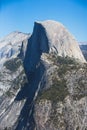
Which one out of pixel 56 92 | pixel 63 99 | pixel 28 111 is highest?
pixel 56 92

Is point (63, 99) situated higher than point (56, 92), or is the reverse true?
point (56, 92)

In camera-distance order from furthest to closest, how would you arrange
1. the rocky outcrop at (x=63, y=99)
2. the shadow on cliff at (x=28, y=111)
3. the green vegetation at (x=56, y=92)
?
the green vegetation at (x=56, y=92) < the shadow on cliff at (x=28, y=111) < the rocky outcrop at (x=63, y=99)

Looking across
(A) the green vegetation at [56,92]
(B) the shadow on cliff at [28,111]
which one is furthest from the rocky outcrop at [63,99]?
(B) the shadow on cliff at [28,111]

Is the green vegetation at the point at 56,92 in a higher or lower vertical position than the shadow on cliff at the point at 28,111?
higher

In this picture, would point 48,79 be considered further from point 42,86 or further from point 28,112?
point 28,112

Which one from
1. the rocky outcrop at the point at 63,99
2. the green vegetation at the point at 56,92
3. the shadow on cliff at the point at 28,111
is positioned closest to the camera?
the rocky outcrop at the point at 63,99

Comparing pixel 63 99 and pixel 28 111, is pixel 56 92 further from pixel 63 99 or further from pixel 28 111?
pixel 28 111

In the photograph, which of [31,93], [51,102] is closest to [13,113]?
[31,93]

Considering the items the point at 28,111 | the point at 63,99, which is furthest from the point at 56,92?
the point at 28,111

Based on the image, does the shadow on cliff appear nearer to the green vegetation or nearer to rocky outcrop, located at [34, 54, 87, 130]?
rocky outcrop, located at [34, 54, 87, 130]

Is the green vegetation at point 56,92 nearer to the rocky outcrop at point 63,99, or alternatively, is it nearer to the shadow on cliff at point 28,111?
the rocky outcrop at point 63,99

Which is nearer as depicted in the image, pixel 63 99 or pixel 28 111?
pixel 63 99

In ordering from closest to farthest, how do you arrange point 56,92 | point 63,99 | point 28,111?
point 63,99, point 56,92, point 28,111
